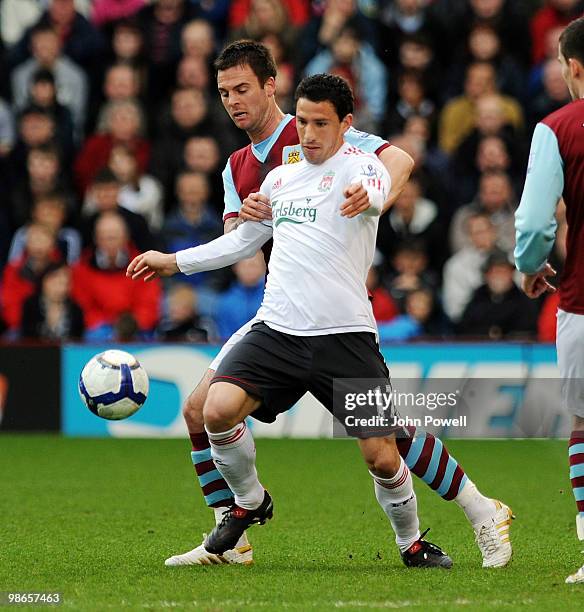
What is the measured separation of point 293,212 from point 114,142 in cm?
892

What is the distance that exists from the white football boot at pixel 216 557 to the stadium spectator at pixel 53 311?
22.4 ft

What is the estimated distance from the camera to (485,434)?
1148 cm

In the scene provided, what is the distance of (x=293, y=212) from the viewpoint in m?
6.17

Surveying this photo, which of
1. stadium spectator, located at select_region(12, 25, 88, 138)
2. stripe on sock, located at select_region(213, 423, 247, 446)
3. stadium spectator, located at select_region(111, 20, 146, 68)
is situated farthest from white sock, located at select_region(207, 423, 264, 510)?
stadium spectator, located at select_region(12, 25, 88, 138)

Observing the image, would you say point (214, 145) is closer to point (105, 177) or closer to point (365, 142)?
point (105, 177)

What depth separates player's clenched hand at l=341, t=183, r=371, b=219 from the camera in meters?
5.76

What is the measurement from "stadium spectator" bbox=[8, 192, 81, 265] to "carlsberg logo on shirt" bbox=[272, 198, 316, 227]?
26.1 ft

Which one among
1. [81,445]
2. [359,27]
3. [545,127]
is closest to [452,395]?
[81,445]

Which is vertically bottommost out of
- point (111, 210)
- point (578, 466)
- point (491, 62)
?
point (578, 466)

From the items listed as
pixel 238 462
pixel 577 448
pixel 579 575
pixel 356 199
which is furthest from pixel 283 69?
pixel 579 575

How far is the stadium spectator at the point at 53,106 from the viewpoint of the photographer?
1494 centimetres

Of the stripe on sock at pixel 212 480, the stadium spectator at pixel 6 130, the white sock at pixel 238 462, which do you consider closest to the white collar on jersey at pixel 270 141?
the white sock at pixel 238 462

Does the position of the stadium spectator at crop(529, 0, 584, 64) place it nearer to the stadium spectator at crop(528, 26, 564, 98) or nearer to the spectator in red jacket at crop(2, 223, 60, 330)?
the stadium spectator at crop(528, 26, 564, 98)

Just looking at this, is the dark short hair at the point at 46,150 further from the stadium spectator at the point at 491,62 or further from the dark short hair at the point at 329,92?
the dark short hair at the point at 329,92
